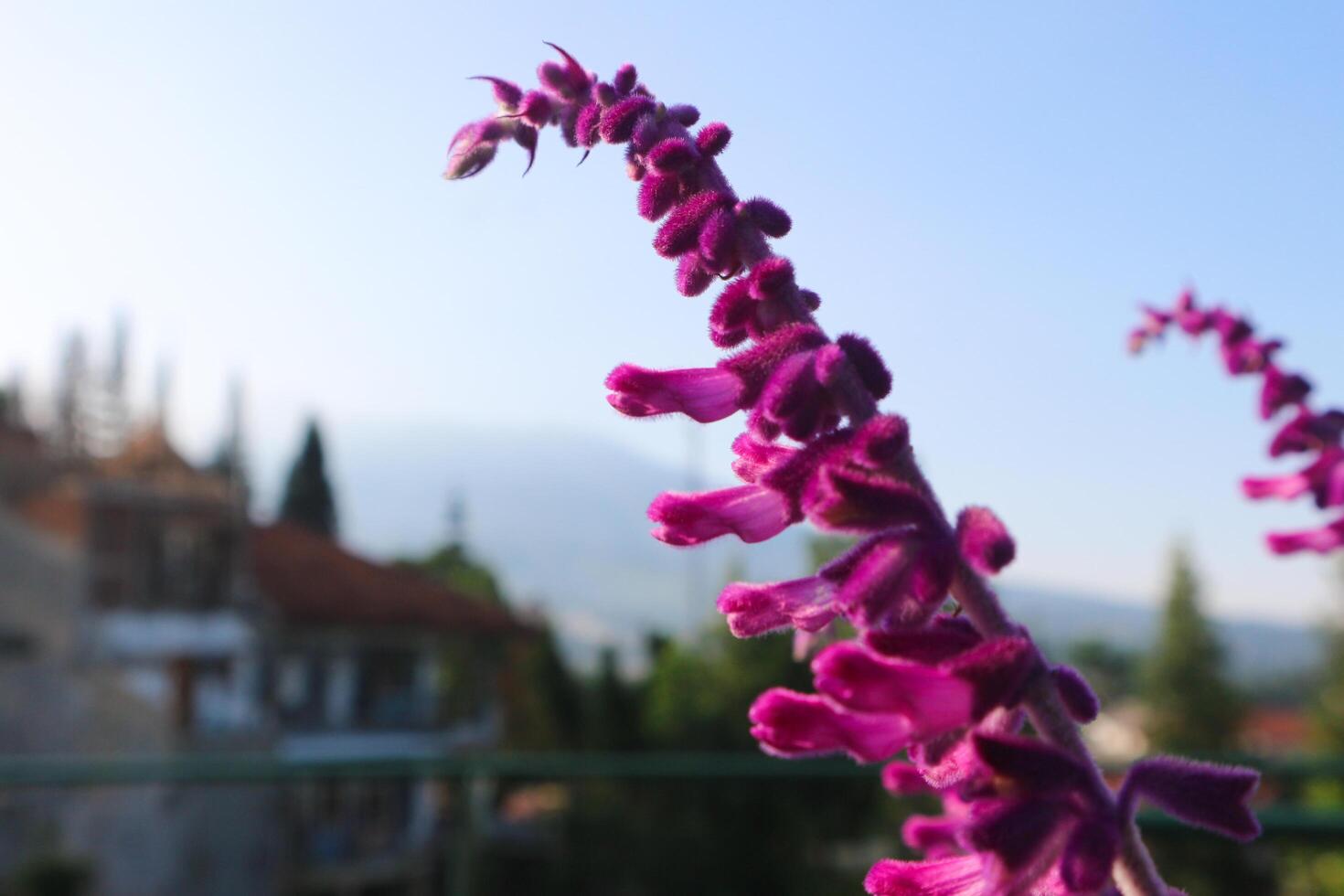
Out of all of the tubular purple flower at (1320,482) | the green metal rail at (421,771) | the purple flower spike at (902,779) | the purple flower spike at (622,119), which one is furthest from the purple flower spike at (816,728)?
the green metal rail at (421,771)

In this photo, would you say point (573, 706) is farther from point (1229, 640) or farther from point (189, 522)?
point (1229, 640)

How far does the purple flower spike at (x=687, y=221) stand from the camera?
706mm

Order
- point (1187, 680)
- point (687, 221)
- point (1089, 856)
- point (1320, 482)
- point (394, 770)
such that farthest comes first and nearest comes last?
point (1187, 680), point (394, 770), point (1320, 482), point (687, 221), point (1089, 856)

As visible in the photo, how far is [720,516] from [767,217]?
0.18m

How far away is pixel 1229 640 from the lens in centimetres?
4200

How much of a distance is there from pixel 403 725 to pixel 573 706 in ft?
11.3

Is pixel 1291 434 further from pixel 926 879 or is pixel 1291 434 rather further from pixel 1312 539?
pixel 926 879

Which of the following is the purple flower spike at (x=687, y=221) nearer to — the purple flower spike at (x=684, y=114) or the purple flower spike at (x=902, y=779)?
the purple flower spike at (x=684, y=114)

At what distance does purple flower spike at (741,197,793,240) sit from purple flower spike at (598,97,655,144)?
0.09 metres

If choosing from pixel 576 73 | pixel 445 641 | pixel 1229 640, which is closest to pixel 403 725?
pixel 445 641

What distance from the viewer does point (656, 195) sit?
737 millimetres

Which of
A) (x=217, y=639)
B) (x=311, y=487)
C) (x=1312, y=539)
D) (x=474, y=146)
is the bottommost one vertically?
(x=1312, y=539)

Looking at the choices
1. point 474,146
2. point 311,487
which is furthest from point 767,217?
point 311,487

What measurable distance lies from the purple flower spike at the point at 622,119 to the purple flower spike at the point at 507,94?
0.11 m
